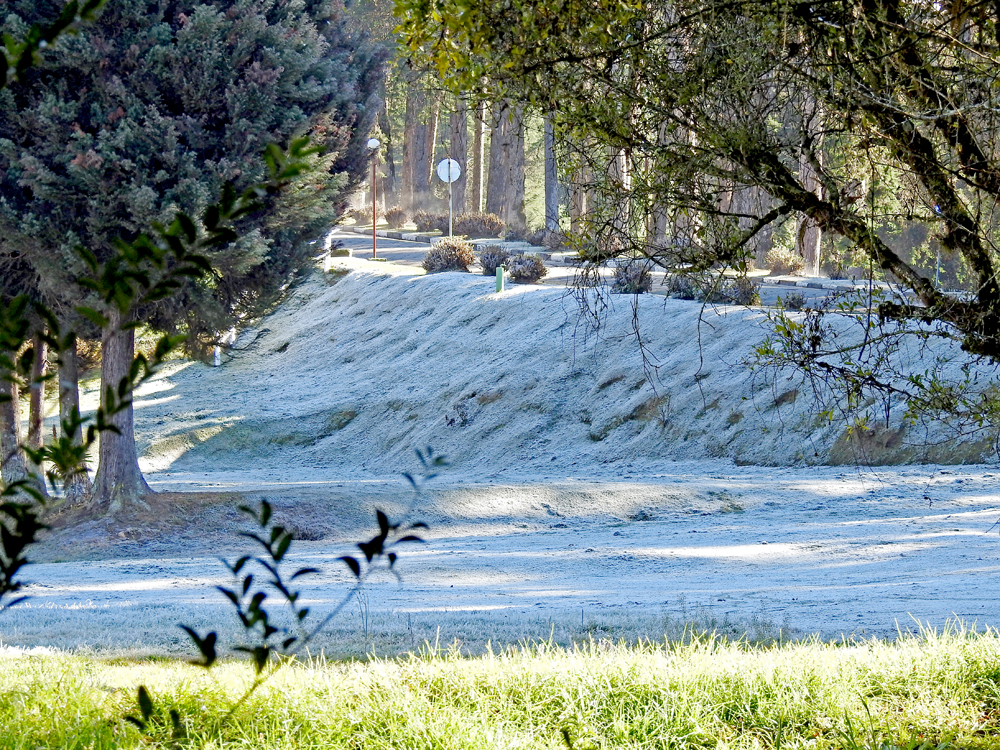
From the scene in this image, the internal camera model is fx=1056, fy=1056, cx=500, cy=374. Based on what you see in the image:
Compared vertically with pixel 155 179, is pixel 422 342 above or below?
below

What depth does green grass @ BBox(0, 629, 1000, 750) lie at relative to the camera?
14.5ft

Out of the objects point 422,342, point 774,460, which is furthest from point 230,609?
point 422,342

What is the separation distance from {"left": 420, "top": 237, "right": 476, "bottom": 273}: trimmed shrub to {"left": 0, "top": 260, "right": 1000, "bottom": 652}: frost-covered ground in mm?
1430

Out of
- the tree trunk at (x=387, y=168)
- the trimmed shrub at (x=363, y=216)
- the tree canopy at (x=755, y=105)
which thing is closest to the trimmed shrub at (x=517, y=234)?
the tree trunk at (x=387, y=168)

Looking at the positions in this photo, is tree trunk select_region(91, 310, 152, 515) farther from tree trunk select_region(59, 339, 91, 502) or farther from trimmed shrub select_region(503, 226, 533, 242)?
trimmed shrub select_region(503, 226, 533, 242)

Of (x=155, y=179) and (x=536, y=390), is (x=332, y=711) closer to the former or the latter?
(x=155, y=179)

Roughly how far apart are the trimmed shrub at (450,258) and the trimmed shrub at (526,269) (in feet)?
11.6

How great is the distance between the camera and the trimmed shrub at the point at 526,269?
92.9 ft

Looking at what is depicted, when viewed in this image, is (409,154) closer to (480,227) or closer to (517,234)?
(480,227)

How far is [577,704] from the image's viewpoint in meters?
4.73

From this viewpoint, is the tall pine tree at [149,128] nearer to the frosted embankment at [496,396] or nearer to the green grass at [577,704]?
the frosted embankment at [496,396]

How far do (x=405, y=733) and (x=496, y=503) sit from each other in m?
11.3

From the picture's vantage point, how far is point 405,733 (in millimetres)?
4398

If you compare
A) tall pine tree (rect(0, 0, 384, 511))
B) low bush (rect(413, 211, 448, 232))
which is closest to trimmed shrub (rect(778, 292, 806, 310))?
tall pine tree (rect(0, 0, 384, 511))
